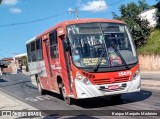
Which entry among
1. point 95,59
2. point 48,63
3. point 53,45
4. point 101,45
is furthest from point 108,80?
point 48,63

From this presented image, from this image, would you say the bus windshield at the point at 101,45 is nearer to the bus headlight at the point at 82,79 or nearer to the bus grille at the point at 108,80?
the bus headlight at the point at 82,79

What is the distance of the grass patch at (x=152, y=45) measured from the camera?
39066 millimetres

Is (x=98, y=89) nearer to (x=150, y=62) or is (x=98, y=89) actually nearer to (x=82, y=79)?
(x=82, y=79)

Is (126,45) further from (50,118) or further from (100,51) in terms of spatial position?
(50,118)

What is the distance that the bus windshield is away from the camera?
42.1ft

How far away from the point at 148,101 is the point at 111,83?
171 cm

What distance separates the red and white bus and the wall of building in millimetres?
24690

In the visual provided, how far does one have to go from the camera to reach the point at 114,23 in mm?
13875

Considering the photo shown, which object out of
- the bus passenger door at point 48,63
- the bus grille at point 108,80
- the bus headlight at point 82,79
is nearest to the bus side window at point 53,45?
the bus passenger door at point 48,63

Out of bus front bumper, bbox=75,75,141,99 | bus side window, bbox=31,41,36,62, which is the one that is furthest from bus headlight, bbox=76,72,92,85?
bus side window, bbox=31,41,36,62

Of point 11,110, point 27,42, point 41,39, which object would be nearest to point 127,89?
point 11,110

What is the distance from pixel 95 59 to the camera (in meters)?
12.8

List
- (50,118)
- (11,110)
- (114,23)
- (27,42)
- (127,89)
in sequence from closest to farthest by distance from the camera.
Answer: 1. (50,118)
2. (127,89)
3. (114,23)
4. (11,110)
5. (27,42)

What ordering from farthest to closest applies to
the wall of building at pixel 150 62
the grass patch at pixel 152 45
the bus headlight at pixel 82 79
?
the grass patch at pixel 152 45 < the wall of building at pixel 150 62 < the bus headlight at pixel 82 79
